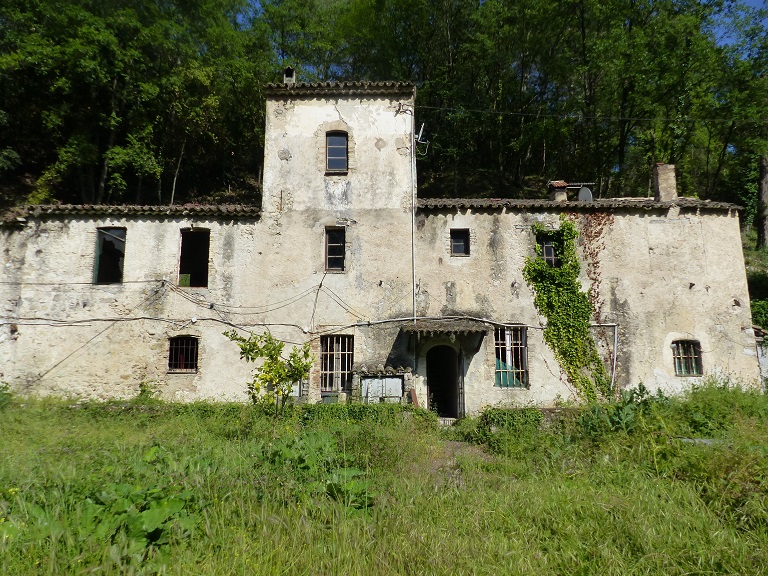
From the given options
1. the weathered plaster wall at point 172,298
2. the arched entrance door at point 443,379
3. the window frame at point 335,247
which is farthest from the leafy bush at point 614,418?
the window frame at point 335,247

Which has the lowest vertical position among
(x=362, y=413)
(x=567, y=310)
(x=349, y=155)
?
(x=362, y=413)

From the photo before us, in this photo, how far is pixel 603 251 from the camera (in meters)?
14.9

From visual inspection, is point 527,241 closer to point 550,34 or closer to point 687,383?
point 687,383

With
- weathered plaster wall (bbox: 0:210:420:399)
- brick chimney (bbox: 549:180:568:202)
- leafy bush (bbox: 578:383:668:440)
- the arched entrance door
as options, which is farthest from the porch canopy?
brick chimney (bbox: 549:180:568:202)

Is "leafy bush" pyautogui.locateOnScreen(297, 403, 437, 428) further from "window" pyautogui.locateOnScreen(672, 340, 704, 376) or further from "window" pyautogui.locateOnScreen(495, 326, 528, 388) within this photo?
"window" pyautogui.locateOnScreen(672, 340, 704, 376)

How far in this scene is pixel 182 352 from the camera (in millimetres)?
14523

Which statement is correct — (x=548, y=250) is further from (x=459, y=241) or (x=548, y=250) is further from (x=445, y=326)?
(x=445, y=326)

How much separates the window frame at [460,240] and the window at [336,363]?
4640 millimetres

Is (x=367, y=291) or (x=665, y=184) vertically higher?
(x=665, y=184)

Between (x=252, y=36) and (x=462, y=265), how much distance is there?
20.3 metres

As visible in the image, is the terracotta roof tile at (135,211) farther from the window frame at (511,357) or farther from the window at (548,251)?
the window at (548,251)

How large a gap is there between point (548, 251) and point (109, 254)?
16.4 m

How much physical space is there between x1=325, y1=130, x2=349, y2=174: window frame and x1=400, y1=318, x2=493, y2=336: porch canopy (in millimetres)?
6147

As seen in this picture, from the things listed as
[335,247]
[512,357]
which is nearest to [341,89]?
[335,247]
